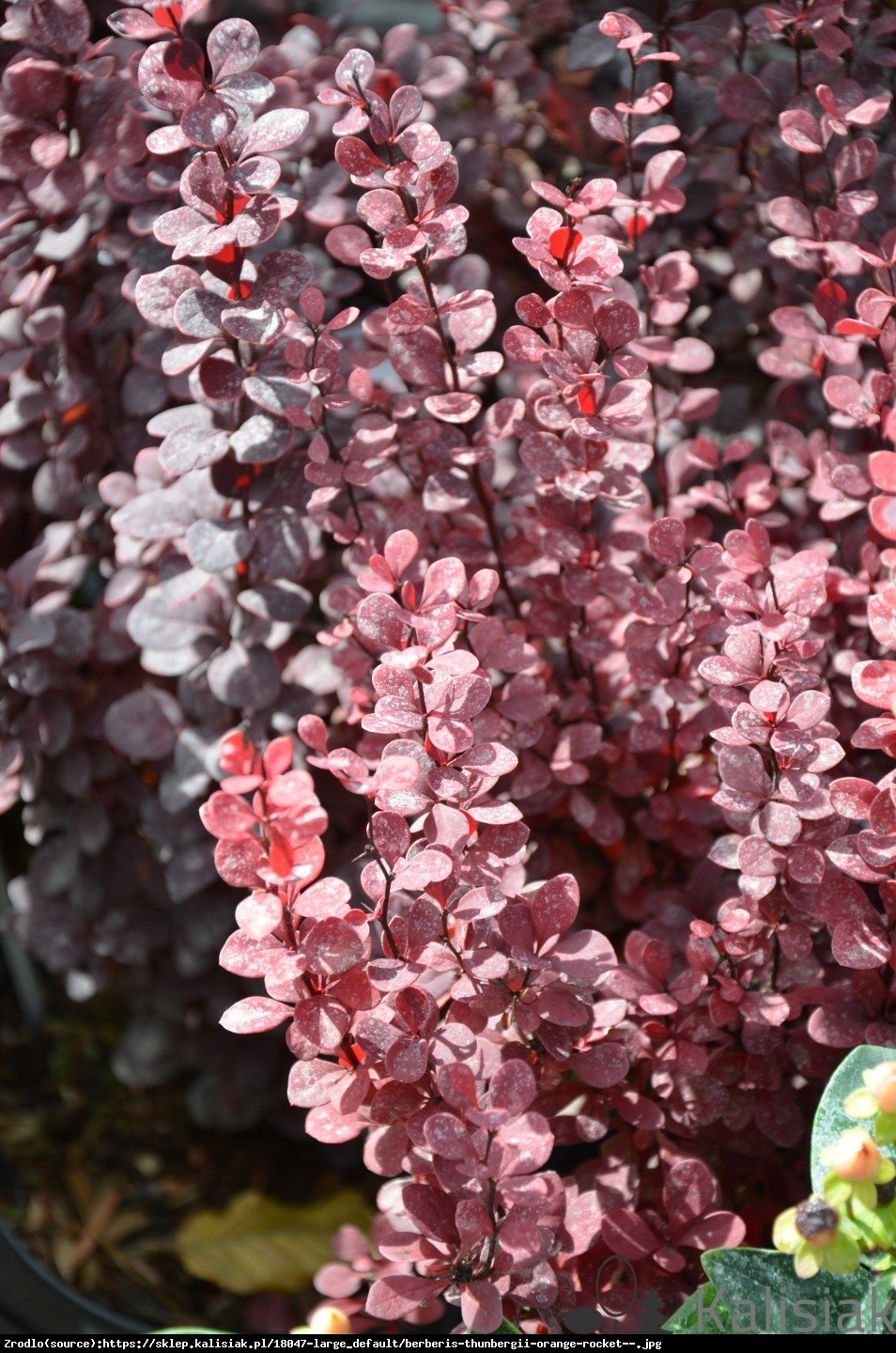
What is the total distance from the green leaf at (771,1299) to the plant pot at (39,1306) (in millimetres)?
512

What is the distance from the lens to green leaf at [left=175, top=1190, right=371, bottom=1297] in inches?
50.6

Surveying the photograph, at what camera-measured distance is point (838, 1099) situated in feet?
2.25

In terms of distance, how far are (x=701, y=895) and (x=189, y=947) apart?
540 mm

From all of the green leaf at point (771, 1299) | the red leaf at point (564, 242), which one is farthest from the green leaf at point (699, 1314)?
the red leaf at point (564, 242)

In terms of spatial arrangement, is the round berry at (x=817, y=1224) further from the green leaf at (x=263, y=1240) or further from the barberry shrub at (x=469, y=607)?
the green leaf at (x=263, y=1240)

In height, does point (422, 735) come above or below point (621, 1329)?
above

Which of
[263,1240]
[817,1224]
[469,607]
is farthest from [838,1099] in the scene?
[263,1240]

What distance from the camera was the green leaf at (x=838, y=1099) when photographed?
26.9 inches

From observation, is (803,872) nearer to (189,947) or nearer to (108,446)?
(189,947)

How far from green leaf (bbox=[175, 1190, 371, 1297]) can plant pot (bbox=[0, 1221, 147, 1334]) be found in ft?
1.08

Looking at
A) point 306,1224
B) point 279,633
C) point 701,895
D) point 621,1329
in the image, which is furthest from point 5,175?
point 306,1224

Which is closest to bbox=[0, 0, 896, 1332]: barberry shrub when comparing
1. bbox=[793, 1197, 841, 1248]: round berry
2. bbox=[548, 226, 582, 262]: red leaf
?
bbox=[548, 226, 582, 262]: red leaf

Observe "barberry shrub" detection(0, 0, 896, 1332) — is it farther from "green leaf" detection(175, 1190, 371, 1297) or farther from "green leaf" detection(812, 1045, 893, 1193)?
"green leaf" detection(175, 1190, 371, 1297)

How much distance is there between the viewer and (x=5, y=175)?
100 centimetres
